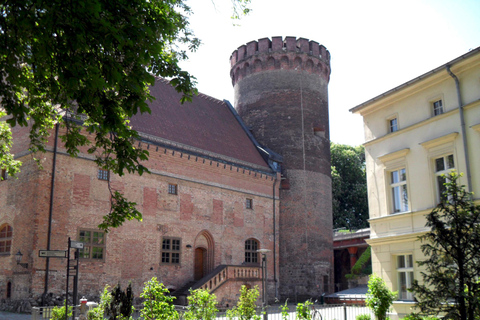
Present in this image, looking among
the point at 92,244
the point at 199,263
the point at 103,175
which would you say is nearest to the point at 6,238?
the point at 92,244

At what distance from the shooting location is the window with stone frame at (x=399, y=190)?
16.8m

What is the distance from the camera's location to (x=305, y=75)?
35.4m

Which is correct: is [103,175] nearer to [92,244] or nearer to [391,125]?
[92,244]

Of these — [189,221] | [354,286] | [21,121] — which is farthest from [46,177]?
[354,286]

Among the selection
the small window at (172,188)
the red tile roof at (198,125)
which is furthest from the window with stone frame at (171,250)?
the red tile roof at (198,125)

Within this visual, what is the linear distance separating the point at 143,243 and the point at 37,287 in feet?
18.8

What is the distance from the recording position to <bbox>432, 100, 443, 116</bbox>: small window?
1614 centimetres

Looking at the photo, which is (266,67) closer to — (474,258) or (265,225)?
(265,225)

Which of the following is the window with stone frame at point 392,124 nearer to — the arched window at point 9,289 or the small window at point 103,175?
the small window at point 103,175

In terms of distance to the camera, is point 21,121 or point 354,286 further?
point 354,286

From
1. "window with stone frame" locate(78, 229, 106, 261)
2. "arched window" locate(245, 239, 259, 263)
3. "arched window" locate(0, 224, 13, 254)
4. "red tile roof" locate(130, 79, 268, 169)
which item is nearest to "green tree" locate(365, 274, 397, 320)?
"window with stone frame" locate(78, 229, 106, 261)

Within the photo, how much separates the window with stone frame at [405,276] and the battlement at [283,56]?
21552mm

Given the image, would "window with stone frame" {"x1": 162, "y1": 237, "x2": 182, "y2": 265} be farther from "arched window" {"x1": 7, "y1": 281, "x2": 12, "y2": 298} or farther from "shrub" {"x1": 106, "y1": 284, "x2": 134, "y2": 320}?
"shrub" {"x1": 106, "y1": 284, "x2": 134, "y2": 320}

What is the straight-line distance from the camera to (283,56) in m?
35.4
